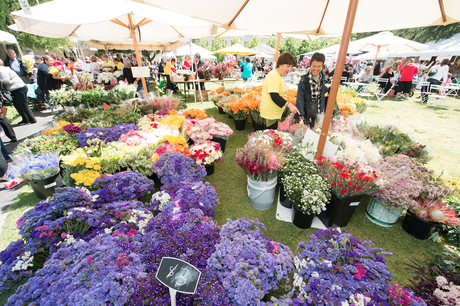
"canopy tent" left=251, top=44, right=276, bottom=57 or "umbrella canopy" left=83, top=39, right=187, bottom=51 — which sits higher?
"canopy tent" left=251, top=44, right=276, bottom=57

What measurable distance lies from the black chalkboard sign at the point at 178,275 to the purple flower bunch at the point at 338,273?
684 millimetres

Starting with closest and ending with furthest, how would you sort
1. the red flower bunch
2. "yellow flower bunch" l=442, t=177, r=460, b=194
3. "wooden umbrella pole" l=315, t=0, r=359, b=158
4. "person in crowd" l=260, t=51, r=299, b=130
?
"wooden umbrella pole" l=315, t=0, r=359, b=158 < the red flower bunch < "yellow flower bunch" l=442, t=177, r=460, b=194 < "person in crowd" l=260, t=51, r=299, b=130

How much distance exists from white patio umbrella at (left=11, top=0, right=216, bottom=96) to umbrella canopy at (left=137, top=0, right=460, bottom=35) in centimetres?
145

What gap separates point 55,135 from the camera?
11.7 ft

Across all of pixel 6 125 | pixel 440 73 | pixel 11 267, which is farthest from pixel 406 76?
pixel 6 125

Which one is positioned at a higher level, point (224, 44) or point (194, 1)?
point (224, 44)

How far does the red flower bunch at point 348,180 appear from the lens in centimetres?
221

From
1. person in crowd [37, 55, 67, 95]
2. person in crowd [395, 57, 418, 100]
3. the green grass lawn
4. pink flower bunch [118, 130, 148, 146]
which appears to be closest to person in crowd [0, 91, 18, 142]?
the green grass lawn

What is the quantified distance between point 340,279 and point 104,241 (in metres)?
1.85

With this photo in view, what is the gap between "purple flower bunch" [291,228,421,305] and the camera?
4.02 ft

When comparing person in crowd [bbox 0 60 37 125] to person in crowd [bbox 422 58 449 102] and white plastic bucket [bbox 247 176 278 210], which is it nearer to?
white plastic bucket [bbox 247 176 278 210]

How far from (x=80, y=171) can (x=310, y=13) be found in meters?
3.91

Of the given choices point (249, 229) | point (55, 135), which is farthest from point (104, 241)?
point (55, 135)

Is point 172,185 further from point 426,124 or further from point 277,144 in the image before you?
point 426,124
